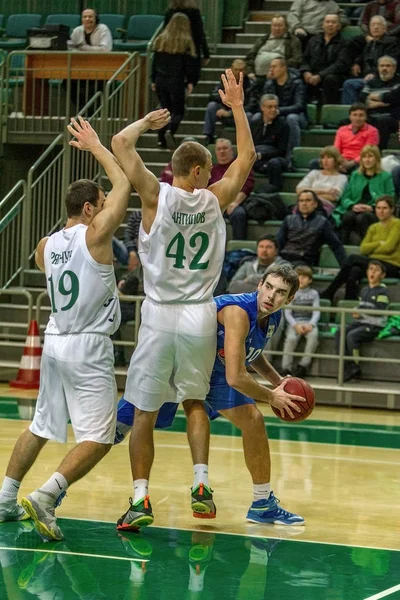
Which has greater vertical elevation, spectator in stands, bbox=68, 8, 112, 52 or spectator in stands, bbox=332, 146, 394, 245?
spectator in stands, bbox=68, 8, 112, 52

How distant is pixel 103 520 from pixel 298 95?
952 cm

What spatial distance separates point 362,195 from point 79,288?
7798 millimetres

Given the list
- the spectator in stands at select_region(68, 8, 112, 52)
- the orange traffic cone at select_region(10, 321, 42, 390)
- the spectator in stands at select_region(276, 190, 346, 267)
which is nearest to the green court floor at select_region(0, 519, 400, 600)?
the orange traffic cone at select_region(10, 321, 42, 390)

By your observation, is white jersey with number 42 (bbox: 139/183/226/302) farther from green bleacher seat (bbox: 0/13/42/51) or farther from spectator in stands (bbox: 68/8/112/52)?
green bleacher seat (bbox: 0/13/42/51)

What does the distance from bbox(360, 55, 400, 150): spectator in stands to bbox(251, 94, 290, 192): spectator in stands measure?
44.4 inches

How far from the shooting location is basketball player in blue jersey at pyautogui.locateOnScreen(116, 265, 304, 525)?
6.69 metres

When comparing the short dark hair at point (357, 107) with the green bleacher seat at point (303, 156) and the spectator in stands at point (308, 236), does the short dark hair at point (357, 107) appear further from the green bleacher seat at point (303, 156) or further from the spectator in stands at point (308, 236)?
the spectator in stands at point (308, 236)

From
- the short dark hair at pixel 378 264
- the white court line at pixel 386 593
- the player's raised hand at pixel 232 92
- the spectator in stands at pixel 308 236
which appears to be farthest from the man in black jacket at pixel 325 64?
the white court line at pixel 386 593

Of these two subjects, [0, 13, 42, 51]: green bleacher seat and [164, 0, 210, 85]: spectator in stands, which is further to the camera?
[0, 13, 42, 51]: green bleacher seat

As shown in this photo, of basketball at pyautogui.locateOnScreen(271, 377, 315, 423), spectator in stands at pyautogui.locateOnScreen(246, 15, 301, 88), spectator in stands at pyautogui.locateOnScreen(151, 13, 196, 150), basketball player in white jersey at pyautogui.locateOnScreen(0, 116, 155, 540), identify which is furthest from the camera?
spectator in stands at pyautogui.locateOnScreen(246, 15, 301, 88)

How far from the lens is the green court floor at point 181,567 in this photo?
5512 mm

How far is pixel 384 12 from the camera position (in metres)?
15.9

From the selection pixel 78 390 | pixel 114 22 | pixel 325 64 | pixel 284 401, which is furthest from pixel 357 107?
pixel 78 390

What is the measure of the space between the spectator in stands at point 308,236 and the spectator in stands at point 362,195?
0.48 m
